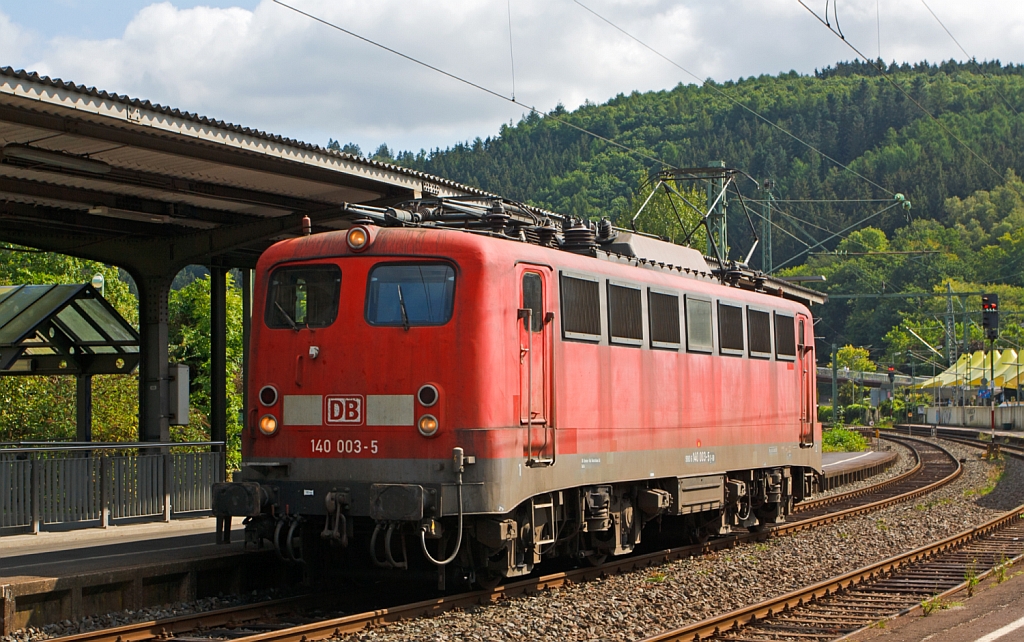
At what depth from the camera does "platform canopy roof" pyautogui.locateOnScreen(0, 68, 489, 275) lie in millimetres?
12648

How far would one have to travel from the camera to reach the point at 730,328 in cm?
1667

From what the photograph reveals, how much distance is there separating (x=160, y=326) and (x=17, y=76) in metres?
7.40

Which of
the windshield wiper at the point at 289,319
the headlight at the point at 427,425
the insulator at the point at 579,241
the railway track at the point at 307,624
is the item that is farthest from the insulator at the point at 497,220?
the railway track at the point at 307,624

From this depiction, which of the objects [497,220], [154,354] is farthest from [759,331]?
[154,354]

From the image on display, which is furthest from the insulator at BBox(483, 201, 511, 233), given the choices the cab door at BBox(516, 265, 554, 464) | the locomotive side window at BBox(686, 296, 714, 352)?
the locomotive side window at BBox(686, 296, 714, 352)

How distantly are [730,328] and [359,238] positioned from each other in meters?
6.55

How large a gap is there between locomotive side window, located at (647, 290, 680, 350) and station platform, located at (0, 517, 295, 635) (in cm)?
505

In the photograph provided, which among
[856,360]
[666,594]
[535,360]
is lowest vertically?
[666,594]

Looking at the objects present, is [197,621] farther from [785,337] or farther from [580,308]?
[785,337]

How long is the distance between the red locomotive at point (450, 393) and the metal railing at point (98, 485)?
385 cm

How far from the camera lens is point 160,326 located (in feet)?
60.1

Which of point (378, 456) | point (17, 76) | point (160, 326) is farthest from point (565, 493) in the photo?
point (160, 326)

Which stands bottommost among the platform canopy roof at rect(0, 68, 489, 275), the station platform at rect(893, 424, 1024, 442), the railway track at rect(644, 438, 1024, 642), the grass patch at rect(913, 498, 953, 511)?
the station platform at rect(893, 424, 1024, 442)

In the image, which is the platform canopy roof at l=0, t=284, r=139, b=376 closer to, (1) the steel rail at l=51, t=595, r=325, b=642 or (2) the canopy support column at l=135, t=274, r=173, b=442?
(2) the canopy support column at l=135, t=274, r=173, b=442
